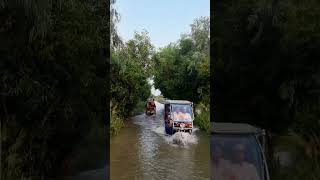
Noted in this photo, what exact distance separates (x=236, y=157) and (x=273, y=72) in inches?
43.1

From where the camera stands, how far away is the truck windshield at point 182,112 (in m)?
8.30

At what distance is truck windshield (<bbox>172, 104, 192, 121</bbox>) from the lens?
8.30 m

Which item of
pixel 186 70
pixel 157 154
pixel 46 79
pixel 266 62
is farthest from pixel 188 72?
pixel 46 79

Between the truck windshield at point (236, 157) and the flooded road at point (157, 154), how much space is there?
1.50 metres

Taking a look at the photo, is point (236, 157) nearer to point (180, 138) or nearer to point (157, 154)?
point (157, 154)

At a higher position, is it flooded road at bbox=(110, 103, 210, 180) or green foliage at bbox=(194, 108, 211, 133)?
green foliage at bbox=(194, 108, 211, 133)

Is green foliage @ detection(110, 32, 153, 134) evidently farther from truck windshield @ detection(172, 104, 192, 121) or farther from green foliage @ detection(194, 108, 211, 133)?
green foliage @ detection(194, 108, 211, 133)

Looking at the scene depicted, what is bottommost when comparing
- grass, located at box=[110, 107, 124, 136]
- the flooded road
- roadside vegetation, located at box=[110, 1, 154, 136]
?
the flooded road

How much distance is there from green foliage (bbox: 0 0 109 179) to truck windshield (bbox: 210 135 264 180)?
1.61 metres

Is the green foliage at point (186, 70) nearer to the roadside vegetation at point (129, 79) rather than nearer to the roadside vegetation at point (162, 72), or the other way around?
the roadside vegetation at point (162, 72)

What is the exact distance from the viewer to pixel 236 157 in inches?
199

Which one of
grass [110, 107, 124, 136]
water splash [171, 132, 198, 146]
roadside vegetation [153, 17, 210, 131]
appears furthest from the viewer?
grass [110, 107, 124, 136]

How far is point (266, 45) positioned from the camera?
5.23 meters

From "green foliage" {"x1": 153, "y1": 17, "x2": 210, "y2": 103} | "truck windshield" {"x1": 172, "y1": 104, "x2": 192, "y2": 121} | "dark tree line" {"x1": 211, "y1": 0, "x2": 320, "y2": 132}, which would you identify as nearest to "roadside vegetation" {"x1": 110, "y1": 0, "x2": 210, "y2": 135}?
"green foliage" {"x1": 153, "y1": 17, "x2": 210, "y2": 103}
